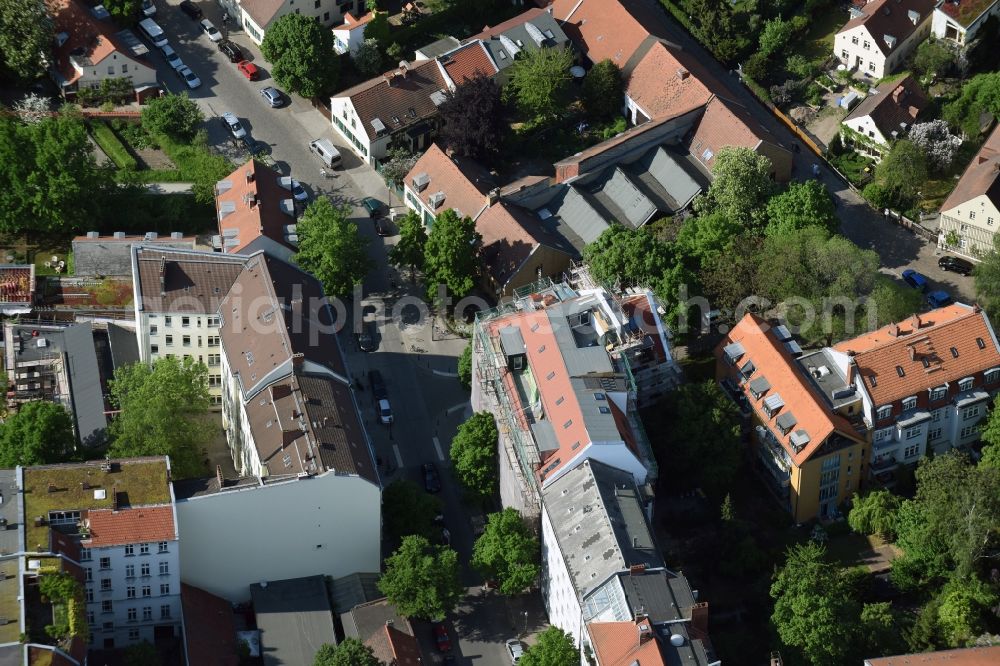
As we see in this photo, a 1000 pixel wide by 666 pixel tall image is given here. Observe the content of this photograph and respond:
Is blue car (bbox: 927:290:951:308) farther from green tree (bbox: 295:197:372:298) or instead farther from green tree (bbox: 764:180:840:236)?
green tree (bbox: 295:197:372:298)

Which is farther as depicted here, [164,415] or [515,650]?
[164,415]

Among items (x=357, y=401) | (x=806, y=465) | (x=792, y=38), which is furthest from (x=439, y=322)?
(x=792, y=38)

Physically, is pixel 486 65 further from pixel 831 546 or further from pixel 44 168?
pixel 831 546

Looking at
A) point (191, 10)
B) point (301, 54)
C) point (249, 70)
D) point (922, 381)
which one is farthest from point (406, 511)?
point (191, 10)

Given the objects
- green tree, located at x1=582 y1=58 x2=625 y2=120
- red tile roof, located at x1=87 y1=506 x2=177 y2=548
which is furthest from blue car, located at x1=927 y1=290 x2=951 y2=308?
red tile roof, located at x1=87 y1=506 x2=177 y2=548

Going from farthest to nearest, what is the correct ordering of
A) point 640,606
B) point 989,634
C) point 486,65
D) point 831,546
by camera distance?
point 486,65 → point 831,546 → point 989,634 → point 640,606

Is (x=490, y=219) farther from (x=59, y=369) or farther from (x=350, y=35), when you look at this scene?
(x=59, y=369)
